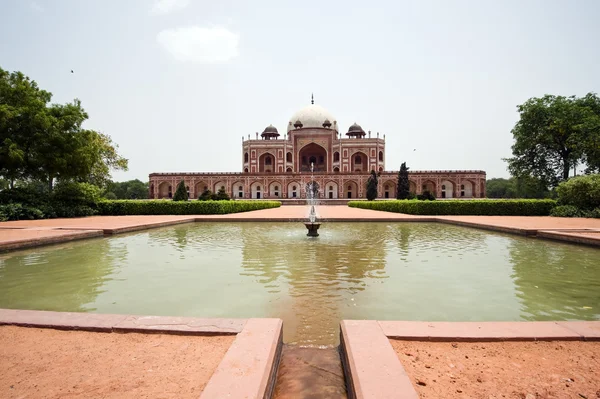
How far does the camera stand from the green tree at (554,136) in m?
21.1

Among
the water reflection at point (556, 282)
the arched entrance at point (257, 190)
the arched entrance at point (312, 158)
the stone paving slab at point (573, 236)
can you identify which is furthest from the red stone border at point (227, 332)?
the arched entrance at point (312, 158)

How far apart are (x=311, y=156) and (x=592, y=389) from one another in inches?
1747

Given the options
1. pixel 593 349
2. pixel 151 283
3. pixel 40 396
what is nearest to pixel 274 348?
pixel 40 396

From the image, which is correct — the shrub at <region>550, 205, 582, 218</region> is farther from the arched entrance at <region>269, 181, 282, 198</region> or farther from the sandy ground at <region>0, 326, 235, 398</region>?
the arched entrance at <region>269, 181, 282, 198</region>

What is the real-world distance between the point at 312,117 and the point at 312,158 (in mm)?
5288

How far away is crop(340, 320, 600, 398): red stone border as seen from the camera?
5.85 feet

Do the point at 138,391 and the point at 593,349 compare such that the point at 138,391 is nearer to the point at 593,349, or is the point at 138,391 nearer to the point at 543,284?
the point at 593,349

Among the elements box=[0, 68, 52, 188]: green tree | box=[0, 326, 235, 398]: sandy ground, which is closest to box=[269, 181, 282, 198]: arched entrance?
box=[0, 68, 52, 188]: green tree

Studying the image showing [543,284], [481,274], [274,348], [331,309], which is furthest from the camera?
[481,274]

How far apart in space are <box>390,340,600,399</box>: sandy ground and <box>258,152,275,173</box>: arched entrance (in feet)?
138

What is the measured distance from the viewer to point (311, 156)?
45.8 metres

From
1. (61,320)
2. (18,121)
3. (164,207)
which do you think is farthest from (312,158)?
(61,320)

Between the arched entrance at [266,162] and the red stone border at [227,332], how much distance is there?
41.4 m

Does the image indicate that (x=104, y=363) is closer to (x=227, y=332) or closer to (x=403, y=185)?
(x=227, y=332)
